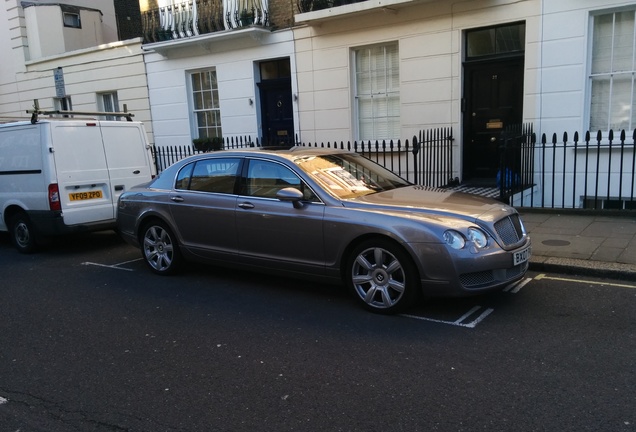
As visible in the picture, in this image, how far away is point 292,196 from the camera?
18.0 ft

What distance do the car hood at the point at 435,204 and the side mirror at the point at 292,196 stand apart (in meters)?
0.51

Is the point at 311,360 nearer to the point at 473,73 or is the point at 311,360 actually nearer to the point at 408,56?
the point at 473,73

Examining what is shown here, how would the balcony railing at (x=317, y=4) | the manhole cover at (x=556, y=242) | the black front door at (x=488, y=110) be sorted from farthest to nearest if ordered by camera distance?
→ the balcony railing at (x=317, y=4)
the black front door at (x=488, y=110)
the manhole cover at (x=556, y=242)

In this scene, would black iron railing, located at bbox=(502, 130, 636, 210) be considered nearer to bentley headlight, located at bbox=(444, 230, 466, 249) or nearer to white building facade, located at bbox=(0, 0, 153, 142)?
bentley headlight, located at bbox=(444, 230, 466, 249)

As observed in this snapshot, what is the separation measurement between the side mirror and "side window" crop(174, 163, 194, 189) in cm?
173

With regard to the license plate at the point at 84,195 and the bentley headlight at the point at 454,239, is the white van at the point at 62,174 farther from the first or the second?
the bentley headlight at the point at 454,239

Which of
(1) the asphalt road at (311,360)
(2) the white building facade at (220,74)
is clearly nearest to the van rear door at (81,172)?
(1) the asphalt road at (311,360)

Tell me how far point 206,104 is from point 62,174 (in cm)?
714

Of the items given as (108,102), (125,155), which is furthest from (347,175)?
(108,102)

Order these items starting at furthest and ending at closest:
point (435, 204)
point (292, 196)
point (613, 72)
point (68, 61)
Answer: point (68, 61), point (613, 72), point (292, 196), point (435, 204)

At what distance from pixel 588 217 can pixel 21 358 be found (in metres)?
8.23

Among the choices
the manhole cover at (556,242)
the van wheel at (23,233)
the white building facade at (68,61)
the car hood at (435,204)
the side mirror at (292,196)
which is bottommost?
the manhole cover at (556,242)

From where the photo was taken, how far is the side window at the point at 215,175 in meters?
6.31

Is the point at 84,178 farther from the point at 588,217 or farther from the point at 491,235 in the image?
the point at 588,217
